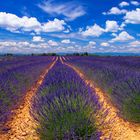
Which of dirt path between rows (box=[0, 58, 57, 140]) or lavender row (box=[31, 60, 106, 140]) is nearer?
lavender row (box=[31, 60, 106, 140])

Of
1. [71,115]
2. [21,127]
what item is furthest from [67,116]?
[21,127]

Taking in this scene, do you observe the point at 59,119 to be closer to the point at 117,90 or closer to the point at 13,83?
the point at 117,90

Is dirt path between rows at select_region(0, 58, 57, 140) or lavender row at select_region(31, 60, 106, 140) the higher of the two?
lavender row at select_region(31, 60, 106, 140)

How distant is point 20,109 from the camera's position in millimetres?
7059

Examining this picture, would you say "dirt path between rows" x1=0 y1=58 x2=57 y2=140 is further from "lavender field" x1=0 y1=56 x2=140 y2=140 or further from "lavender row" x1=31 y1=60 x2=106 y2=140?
"lavender row" x1=31 y1=60 x2=106 y2=140

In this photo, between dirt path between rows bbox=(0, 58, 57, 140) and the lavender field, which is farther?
dirt path between rows bbox=(0, 58, 57, 140)

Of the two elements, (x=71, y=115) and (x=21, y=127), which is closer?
(x=71, y=115)

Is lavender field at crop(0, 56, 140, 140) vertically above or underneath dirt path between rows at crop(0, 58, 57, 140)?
above

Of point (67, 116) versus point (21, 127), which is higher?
point (67, 116)

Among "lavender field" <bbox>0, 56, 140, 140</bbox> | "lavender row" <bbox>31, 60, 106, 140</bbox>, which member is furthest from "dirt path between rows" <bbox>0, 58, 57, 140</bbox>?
"lavender row" <bbox>31, 60, 106, 140</bbox>

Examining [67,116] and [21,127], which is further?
[21,127]

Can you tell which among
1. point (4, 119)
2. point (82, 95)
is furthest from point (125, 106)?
point (4, 119)

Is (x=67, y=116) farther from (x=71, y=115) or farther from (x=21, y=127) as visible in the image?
(x=21, y=127)

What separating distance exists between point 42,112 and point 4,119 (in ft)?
6.40
